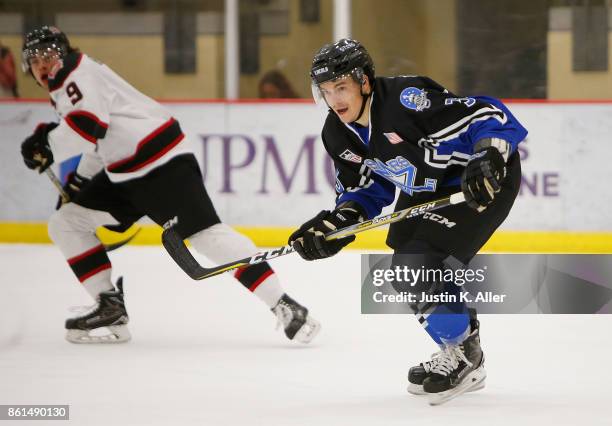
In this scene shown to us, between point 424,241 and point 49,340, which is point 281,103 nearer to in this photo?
point 49,340

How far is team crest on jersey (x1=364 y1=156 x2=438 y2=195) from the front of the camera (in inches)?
119

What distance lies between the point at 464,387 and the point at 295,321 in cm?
94

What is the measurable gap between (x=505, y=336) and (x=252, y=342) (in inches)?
34.9

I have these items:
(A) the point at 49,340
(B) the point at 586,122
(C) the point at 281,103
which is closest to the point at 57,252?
(C) the point at 281,103

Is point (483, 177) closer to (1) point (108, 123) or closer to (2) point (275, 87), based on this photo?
(1) point (108, 123)

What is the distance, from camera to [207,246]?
3955 millimetres

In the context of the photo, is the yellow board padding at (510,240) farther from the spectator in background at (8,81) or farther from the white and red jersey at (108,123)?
the white and red jersey at (108,123)

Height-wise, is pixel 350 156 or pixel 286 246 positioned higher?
pixel 350 156

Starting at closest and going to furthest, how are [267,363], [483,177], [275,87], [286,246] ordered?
1. [483,177]
2. [286,246]
3. [267,363]
4. [275,87]

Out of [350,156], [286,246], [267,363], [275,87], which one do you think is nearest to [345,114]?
[350,156]

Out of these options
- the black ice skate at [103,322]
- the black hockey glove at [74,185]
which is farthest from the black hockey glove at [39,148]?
the black ice skate at [103,322]

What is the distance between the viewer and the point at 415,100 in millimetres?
2969

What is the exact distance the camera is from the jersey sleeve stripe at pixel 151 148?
399 centimetres

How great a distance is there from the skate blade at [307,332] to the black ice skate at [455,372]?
844 mm
